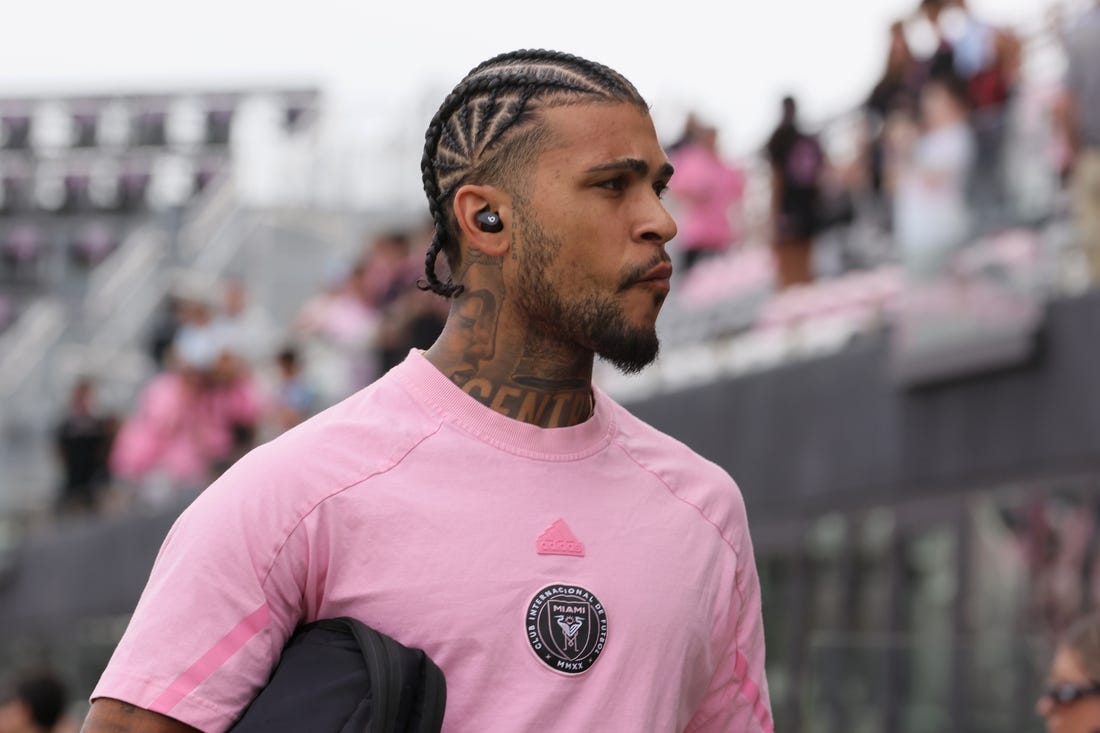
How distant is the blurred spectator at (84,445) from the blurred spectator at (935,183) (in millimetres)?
10122

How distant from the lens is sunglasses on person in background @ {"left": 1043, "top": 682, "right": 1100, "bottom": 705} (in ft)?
12.5

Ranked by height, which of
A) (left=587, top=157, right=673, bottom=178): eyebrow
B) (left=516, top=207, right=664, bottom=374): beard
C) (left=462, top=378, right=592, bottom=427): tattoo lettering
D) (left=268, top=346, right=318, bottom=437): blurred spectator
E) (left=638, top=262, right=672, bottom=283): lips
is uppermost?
(left=587, top=157, right=673, bottom=178): eyebrow

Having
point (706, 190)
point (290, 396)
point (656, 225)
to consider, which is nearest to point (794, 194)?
point (706, 190)

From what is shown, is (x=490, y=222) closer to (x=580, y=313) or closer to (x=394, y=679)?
(x=580, y=313)

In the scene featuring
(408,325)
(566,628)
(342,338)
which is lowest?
(342,338)

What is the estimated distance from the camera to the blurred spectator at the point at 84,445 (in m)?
18.5

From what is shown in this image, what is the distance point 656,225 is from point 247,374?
13.0m

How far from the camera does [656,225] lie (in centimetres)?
244

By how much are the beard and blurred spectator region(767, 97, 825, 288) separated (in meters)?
8.91

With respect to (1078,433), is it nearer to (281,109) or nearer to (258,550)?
(258,550)

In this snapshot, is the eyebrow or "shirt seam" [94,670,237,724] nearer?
"shirt seam" [94,670,237,724]

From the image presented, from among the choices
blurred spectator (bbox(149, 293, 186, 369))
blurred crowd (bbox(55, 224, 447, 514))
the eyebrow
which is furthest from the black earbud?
blurred spectator (bbox(149, 293, 186, 369))

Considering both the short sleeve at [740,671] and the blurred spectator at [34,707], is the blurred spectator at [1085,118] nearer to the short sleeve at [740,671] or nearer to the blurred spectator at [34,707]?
the blurred spectator at [34,707]

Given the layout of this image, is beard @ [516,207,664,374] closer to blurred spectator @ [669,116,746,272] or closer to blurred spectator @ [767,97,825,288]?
blurred spectator @ [767,97,825,288]
